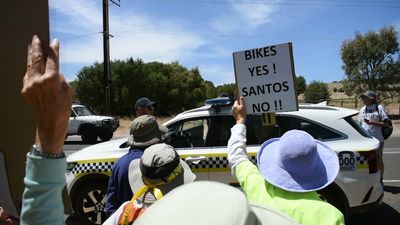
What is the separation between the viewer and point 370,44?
2961 cm

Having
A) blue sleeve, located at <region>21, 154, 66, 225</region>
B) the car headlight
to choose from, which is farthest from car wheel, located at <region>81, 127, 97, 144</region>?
blue sleeve, located at <region>21, 154, 66, 225</region>

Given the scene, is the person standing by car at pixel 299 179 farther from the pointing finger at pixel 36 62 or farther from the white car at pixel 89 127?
the white car at pixel 89 127

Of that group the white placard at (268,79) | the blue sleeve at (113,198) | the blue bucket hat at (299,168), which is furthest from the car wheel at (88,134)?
the blue bucket hat at (299,168)

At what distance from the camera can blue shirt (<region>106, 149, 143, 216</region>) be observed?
301 centimetres

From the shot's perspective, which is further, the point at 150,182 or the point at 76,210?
the point at 76,210

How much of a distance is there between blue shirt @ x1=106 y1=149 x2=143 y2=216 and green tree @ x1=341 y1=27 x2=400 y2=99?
2864 cm

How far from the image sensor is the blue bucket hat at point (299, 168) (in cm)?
199

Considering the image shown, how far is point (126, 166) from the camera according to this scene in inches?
119

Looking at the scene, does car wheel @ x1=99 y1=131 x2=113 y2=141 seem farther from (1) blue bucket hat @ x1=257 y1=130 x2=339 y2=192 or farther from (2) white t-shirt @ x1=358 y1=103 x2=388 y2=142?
(1) blue bucket hat @ x1=257 y1=130 x2=339 y2=192

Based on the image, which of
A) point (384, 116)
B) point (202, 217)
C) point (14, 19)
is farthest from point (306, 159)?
point (384, 116)

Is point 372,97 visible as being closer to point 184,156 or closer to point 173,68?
point 184,156

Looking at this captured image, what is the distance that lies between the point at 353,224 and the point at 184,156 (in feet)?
7.88

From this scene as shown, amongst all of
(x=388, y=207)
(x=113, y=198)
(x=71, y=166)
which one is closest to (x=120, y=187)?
(x=113, y=198)

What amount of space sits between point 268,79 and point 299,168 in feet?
7.53
